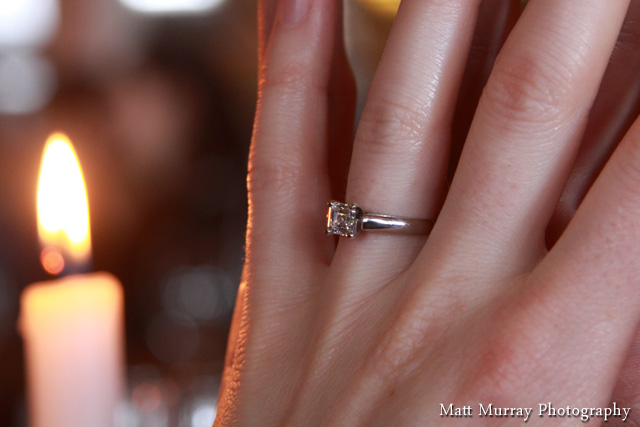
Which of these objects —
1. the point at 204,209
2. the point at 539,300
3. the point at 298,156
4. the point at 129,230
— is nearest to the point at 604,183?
the point at 539,300

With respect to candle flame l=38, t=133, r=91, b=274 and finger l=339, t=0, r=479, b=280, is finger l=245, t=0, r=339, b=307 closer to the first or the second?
finger l=339, t=0, r=479, b=280

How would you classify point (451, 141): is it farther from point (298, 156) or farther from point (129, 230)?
point (129, 230)

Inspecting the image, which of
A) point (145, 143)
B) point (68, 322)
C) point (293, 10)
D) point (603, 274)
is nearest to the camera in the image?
point (603, 274)

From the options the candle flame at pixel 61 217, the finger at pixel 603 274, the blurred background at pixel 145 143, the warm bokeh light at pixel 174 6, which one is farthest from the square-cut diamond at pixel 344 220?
the warm bokeh light at pixel 174 6

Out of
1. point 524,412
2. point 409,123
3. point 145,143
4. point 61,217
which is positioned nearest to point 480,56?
point 409,123

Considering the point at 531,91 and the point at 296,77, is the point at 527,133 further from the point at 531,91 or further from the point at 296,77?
the point at 296,77

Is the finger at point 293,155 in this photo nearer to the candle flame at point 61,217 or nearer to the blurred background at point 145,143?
the candle flame at point 61,217
